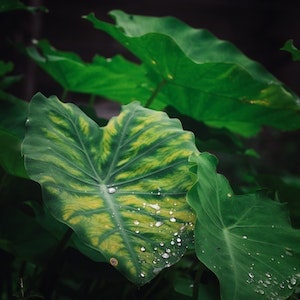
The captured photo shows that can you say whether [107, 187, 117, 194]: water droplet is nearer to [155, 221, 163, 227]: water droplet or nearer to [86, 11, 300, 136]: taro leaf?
[155, 221, 163, 227]: water droplet

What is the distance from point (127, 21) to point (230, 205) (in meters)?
0.82

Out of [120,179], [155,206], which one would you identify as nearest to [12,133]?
[120,179]

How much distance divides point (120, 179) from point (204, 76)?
0.48 meters

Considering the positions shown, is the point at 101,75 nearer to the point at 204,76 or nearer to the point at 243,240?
the point at 204,76

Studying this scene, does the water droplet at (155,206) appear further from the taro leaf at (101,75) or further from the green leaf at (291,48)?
the taro leaf at (101,75)

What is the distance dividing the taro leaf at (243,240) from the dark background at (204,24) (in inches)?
119

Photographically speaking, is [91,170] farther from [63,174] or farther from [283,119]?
[283,119]

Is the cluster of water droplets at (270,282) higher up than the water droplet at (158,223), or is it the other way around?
the water droplet at (158,223)

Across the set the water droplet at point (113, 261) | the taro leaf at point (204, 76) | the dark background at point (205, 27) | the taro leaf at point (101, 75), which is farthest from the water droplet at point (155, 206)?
the dark background at point (205, 27)

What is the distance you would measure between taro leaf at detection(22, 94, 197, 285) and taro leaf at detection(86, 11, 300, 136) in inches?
11.5

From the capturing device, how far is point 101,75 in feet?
4.81

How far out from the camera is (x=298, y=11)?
447 cm

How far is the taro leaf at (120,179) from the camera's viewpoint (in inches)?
25.6

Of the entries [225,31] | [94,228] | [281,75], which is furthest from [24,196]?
[281,75]
